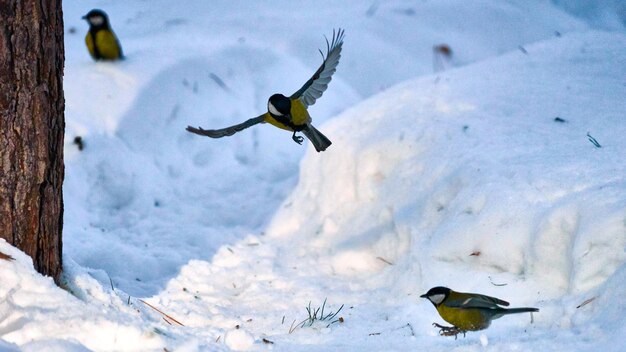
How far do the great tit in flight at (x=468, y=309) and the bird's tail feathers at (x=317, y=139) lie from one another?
33.3 inches

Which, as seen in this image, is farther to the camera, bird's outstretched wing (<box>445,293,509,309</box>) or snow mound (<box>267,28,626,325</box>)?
snow mound (<box>267,28,626,325</box>)

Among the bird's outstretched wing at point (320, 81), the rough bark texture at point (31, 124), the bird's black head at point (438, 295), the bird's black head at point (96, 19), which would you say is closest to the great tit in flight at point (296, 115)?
the bird's outstretched wing at point (320, 81)

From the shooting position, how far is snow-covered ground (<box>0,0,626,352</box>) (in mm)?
3539

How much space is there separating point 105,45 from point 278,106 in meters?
4.45

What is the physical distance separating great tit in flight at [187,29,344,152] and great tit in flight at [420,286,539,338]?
0.88m

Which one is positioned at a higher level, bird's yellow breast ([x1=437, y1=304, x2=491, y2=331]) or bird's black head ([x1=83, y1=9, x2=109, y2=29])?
bird's black head ([x1=83, y1=9, x2=109, y2=29])

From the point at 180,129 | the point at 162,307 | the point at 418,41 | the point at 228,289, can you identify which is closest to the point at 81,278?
the point at 162,307

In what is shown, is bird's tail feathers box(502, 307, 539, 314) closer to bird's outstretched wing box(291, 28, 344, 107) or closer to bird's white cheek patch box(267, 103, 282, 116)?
bird's white cheek patch box(267, 103, 282, 116)

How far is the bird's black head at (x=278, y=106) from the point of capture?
12.4 ft

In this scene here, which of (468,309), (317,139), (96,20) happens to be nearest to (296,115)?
(317,139)

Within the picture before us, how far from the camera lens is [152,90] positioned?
770 cm

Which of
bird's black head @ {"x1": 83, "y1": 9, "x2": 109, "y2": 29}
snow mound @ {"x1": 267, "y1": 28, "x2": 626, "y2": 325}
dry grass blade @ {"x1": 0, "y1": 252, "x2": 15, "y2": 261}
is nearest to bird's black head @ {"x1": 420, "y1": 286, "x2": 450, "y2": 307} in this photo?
snow mound @ {"x1": 267, "y1": 28, "x2": 626, "y2": 325}

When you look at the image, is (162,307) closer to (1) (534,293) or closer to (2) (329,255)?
(2) (329,255)

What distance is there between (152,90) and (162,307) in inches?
145
